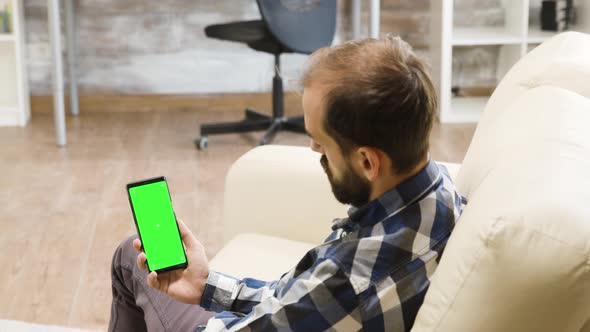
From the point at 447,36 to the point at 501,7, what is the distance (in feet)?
1.82

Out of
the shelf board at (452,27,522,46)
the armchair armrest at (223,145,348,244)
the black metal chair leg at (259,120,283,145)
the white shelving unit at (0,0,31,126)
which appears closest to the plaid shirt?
the armchair armrest at (223,145,348,244)

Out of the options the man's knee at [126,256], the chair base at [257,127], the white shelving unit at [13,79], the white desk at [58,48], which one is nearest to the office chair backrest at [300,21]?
the white desk at [58,48]

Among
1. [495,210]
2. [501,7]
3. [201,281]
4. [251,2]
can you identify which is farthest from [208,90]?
[495,210]

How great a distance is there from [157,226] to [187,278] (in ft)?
0.32

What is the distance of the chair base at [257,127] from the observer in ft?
13.4

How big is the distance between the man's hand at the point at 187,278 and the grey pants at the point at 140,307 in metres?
0.16

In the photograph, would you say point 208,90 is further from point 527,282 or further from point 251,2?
point 527,282

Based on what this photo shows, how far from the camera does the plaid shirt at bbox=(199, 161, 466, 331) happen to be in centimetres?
119

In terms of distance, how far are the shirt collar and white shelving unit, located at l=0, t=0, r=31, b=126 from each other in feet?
11.4

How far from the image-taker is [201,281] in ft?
4.74

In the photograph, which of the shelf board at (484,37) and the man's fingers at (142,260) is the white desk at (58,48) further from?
the man's fingers at (142,260)

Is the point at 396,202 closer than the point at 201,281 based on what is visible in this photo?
Yes

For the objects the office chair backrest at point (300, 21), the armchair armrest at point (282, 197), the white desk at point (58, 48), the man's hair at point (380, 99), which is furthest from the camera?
the white desk at point (58, 48)

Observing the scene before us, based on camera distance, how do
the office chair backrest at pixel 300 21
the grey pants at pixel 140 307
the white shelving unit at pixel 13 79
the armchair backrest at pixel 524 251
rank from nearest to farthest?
the armchair backrest at pixel 524 251, the grey pants at pixel 140 307, the office chair backrest at pixel 300 21, the white shelving unit at pixel 13 79
